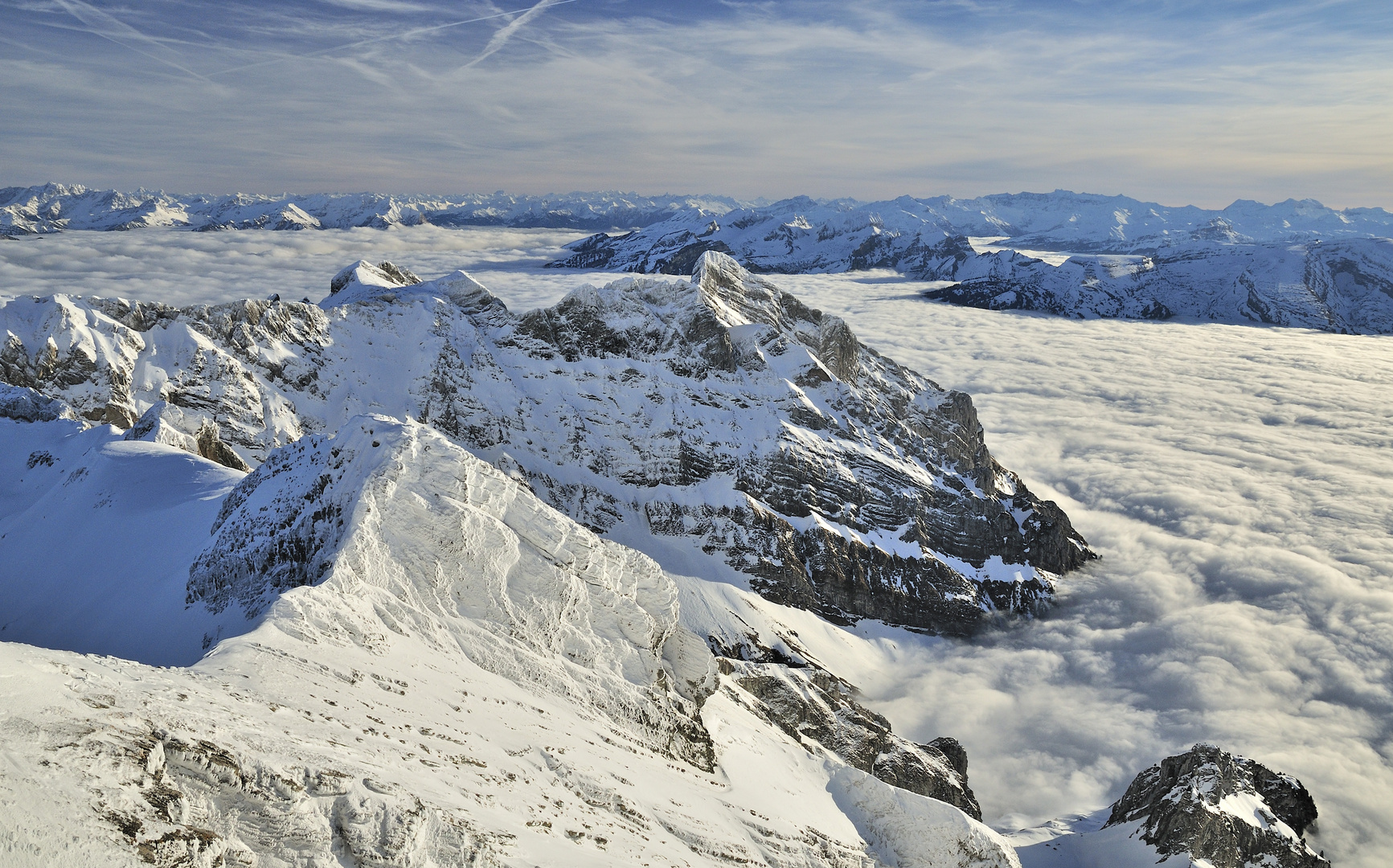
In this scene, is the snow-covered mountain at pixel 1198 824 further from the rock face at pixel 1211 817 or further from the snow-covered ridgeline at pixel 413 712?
the snow-covered ridgeline at pixel 413 712

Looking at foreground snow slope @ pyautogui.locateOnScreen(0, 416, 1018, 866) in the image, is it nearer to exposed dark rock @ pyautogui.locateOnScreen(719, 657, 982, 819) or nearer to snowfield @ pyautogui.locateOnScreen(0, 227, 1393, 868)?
snowfield @ pyautogui.locateOnScreen(0, 227, 1393, 868)

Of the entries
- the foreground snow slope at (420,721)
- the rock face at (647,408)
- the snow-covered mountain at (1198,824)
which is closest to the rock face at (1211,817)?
the snow-covered mountain at (1198,824)

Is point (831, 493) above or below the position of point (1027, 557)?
above

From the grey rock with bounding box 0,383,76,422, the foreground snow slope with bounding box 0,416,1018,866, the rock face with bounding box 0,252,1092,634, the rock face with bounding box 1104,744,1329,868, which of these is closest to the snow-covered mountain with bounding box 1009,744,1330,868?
the rock face with bounding box 1104,744,1329,868

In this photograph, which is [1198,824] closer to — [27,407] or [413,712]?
[413,712]

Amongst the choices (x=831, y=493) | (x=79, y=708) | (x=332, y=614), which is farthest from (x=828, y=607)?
(x=79, y=708)

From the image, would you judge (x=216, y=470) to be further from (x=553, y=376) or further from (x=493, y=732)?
(x=553, y=376)
